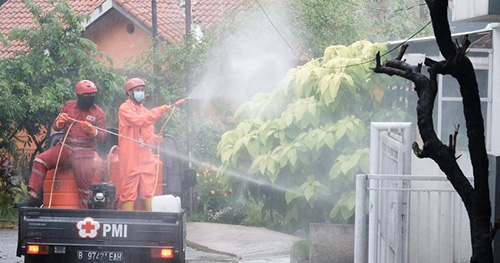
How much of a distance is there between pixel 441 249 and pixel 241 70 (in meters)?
11.4

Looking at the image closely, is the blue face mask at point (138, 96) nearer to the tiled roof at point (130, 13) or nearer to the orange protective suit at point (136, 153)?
the orange protective suit at point (136, 153)

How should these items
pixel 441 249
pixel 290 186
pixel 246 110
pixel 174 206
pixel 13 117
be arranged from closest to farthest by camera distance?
pixel 441 249 < pixel 174 206 < pixel 290 186 < pixel 246 110 < pixel 13 117

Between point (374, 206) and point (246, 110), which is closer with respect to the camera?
point (374, 206)

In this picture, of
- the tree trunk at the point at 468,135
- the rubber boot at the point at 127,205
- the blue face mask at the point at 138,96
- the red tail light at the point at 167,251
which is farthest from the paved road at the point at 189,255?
the tree trunk at the point at 468,135

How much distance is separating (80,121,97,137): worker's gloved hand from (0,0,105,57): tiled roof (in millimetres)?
13766

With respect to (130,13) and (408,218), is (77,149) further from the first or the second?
(130,13)

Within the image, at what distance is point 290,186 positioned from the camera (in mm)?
13312

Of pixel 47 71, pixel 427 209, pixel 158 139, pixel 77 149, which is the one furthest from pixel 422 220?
pixel 47 71

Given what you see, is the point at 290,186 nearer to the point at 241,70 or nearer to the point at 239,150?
the point at 239,150

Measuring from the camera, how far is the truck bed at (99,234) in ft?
33.6

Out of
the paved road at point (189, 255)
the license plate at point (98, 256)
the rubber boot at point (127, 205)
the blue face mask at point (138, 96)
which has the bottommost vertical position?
the paved road at point (189, 255)

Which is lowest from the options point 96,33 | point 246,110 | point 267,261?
point 267,261

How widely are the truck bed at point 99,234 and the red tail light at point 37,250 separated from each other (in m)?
0.01

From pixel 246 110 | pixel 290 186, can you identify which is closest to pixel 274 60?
pixel 246 110
